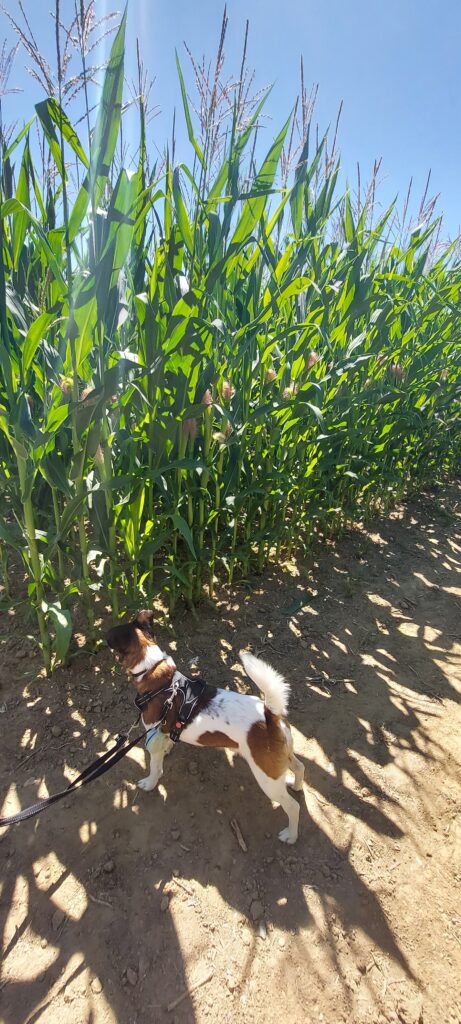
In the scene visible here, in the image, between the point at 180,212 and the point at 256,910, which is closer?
the point at 256,910

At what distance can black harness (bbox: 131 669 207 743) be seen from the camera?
140cm

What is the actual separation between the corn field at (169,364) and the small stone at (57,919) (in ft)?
2.62

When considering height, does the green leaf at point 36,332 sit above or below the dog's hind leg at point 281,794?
above

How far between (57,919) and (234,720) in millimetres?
713

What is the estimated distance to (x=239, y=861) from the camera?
136 centimetres

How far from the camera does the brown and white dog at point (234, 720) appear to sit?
1.32 metres

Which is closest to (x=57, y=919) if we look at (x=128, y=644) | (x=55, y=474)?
(x=128, y=644)

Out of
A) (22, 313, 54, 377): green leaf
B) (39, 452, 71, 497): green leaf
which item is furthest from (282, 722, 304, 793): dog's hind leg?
(22, 313, 54, 377): green leaf

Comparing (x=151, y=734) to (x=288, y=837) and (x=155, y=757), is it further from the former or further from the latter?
(x=288, y=837)

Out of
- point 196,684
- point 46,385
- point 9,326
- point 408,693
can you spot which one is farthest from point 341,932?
point 9,326

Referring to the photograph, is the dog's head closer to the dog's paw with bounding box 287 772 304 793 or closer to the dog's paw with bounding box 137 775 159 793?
the dog's paw with bounding box 137 775 159 793

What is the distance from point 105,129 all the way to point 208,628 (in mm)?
2027

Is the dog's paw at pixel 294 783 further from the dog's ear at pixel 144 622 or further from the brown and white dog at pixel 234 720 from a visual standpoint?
the dog's ear at pixel 144 622

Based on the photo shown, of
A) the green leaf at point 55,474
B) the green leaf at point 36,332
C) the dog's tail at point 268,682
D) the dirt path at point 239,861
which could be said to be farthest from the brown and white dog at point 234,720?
the green leaf at point 36,332
